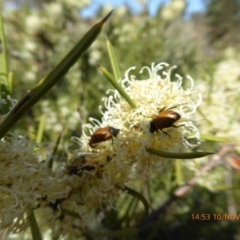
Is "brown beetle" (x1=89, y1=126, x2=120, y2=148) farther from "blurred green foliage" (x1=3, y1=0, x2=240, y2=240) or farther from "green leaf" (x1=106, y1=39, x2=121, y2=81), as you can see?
"blurred green foliage" (x1=3, y1=0, x2=240, y2=240)

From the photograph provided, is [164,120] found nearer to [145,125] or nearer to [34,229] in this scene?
[145,125]

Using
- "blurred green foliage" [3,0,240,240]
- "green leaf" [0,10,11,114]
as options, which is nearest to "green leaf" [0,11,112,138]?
"green leaf" [0,10,11,114]

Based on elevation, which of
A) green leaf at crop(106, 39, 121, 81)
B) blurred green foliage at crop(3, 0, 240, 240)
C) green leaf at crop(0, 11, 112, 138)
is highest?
blurred green foliage at crop(3, 0, 240, 240)

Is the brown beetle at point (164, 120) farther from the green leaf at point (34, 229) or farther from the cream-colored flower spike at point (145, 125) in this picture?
the green leaf at point (34, 229)

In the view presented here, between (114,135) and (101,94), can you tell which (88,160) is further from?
(101,94)

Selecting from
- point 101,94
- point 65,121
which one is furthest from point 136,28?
point 65,121

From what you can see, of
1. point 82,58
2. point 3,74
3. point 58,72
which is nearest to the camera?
point 58,72

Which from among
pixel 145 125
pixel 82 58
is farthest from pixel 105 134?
pixel 82 58

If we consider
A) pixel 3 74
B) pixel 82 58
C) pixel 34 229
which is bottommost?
pixel 34 229

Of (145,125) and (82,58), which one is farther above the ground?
(82,58)
